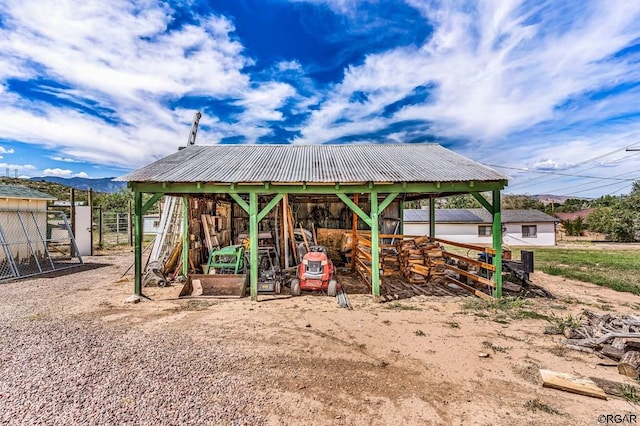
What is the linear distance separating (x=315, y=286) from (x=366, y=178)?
2.95 metres

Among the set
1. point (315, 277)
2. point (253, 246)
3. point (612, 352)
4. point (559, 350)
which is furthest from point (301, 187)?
point (612, 352)

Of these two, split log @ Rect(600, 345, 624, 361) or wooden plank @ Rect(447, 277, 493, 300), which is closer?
split log @ Rect(600, 345, 624, 361)

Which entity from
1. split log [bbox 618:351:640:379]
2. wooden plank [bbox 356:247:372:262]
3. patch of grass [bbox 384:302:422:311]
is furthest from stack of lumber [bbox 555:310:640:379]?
wooden plank [bbox 356:247:372:262]

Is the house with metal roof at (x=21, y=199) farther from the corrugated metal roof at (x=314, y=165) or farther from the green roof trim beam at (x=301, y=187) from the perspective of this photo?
the green roof trim beam at (x=301, y=187)

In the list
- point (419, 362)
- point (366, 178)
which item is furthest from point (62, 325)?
point (366, 178)

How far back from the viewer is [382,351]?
177 inches

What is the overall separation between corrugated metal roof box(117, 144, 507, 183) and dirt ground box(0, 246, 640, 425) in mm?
2947

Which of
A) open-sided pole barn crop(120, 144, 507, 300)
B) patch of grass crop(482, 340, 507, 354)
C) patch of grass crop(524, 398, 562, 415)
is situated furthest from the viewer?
open-sided pole barn crop(120, 144, 507, 300)

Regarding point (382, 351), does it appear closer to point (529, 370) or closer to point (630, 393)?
point (529, 370)

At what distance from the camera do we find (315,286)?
7508 mm

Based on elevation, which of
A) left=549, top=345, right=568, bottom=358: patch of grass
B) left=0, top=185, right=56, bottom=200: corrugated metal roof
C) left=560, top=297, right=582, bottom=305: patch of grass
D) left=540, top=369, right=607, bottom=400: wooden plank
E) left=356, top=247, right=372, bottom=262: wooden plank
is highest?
left=0, top=185, right=56, bottom=200: corrugated metal roof

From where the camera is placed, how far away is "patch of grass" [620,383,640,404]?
326cm

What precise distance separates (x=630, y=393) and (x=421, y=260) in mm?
5564

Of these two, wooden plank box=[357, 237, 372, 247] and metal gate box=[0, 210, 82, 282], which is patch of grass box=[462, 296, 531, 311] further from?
metal gate box=[0, 210, 82, 282]
